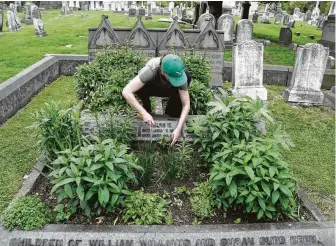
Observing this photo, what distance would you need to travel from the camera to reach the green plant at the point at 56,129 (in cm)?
368

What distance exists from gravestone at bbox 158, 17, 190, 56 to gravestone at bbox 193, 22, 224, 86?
0.96 ft

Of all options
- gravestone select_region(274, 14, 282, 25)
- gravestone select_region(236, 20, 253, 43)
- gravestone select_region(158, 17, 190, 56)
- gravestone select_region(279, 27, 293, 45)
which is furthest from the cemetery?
gravestone select_region(274, 14, 282, 25)

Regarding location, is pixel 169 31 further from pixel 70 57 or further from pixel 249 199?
pixel 249 199

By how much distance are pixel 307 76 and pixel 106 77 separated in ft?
15.2

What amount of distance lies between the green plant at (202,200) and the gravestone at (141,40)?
4688 millimetres

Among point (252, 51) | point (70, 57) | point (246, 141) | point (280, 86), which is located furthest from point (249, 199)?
point (70, 57)

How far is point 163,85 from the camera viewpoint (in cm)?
430

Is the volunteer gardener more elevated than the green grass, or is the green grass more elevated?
the volunteer gardener

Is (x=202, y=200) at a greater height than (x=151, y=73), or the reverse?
(x=151, y=73)

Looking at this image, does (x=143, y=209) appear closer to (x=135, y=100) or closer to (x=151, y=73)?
(x=135, y=100)

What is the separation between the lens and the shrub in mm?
4715

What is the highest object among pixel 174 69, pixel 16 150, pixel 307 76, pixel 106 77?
pixel 174 69

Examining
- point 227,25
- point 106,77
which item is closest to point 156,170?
point 106,77

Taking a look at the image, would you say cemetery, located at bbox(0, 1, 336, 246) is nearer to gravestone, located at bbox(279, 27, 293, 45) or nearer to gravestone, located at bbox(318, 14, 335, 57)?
gravestone, located at bbox(318, 14, 335, 57)
